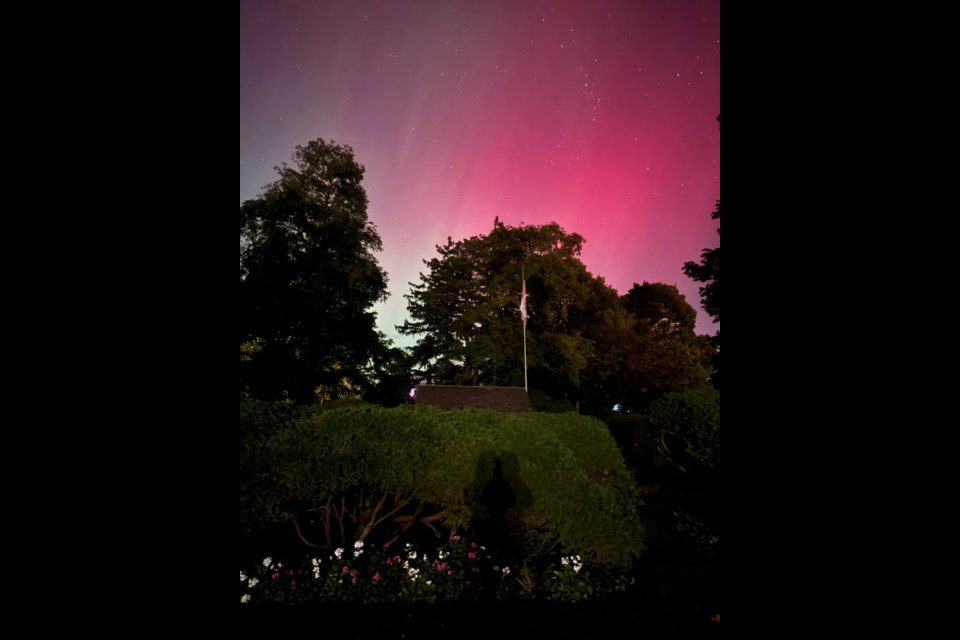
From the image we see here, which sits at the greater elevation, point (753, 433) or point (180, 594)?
point (753, 433)

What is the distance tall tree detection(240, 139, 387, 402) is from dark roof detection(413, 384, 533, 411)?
4.68 metres

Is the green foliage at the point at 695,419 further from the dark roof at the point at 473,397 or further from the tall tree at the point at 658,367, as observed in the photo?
the tall tree at the point at 658,367

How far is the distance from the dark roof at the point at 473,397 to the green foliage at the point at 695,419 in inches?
188

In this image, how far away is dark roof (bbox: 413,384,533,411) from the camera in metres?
13.1

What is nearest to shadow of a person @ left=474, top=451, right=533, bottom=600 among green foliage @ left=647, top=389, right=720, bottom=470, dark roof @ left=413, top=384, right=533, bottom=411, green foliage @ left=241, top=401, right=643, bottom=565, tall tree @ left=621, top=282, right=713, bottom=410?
green foliage @ left=241, top=401, right=643, bottom=565

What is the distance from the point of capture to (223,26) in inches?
55.9

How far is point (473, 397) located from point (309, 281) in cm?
834

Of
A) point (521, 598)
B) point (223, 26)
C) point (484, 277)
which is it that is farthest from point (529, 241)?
point (223, 26)

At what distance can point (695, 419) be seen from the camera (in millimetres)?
8898

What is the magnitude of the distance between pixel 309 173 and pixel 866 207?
18.3 meters

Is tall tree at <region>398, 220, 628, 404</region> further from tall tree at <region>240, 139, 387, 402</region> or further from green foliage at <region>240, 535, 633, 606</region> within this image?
green foliage at <region>240, 535, 633, 606</region>

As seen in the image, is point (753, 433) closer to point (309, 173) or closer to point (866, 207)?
point (866, 207)

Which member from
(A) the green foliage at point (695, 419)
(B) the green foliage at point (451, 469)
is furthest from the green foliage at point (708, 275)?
(B) the green foliage at point (451, 469)

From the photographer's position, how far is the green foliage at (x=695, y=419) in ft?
28.0
